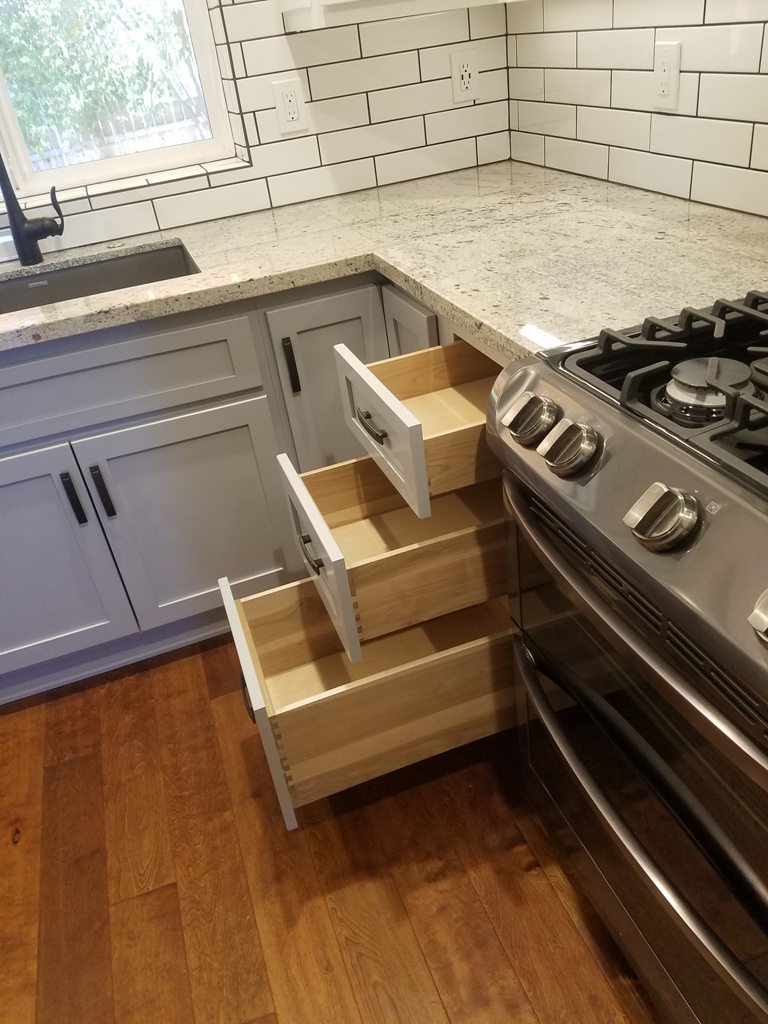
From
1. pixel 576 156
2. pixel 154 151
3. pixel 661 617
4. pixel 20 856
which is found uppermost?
pixel 154 151

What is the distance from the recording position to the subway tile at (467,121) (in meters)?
2.10

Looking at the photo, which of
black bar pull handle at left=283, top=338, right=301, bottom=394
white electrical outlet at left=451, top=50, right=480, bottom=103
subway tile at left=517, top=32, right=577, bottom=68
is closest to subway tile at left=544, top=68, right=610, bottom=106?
subway tile at left=517, top=32, right=577, bottom=68

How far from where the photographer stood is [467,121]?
2.12 metres

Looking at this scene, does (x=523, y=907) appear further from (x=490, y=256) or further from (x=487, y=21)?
(x=487, y=21)

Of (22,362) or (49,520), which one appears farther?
(49,520)

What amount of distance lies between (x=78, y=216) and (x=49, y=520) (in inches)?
31.3

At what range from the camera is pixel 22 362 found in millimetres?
1474

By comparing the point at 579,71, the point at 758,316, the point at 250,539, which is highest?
the point at 579,71

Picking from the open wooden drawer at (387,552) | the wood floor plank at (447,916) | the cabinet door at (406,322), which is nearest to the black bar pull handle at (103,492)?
the open wooden drawer at (387,552)

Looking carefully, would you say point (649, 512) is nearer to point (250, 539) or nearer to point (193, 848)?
point (193, 848)

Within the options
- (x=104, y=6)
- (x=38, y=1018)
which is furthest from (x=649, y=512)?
(x=104, y=6)

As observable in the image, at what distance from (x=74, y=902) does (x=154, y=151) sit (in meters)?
1.77

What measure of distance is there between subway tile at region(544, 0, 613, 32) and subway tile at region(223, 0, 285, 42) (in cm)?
64

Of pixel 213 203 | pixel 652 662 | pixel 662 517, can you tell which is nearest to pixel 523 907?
pixel 652 662
